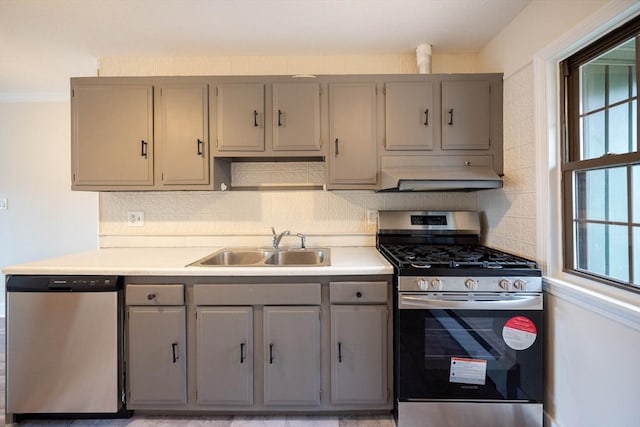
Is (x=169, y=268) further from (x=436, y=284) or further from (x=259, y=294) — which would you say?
(x=436, y=284)

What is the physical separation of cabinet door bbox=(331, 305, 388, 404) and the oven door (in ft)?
0.37

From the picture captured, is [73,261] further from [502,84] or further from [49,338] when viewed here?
[502,84]

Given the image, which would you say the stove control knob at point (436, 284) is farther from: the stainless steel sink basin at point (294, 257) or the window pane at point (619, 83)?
the window pane at point (619, 83)

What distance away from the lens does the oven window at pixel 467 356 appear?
158 centimetres

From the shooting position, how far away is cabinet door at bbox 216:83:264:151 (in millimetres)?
2049

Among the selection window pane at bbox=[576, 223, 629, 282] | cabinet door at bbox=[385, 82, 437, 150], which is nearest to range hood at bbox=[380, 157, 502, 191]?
cabinet door at bbox=[385, 82, 437, 150]

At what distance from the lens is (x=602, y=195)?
1427 mm

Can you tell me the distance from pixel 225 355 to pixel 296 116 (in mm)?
1511

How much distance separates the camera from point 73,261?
1.86 metres

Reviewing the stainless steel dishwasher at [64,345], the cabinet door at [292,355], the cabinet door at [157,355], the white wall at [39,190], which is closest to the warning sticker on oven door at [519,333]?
the cabinet door at [292,355]

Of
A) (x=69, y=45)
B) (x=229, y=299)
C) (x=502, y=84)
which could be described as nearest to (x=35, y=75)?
(x=69, y=45)

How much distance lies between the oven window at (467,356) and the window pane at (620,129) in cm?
84

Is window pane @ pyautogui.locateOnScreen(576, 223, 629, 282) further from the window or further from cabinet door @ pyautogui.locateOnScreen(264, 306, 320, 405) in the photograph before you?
cabinet door @ pyautogui.locateOnScreen(264, 306, 320, 405)

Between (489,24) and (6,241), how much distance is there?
4731 mm
